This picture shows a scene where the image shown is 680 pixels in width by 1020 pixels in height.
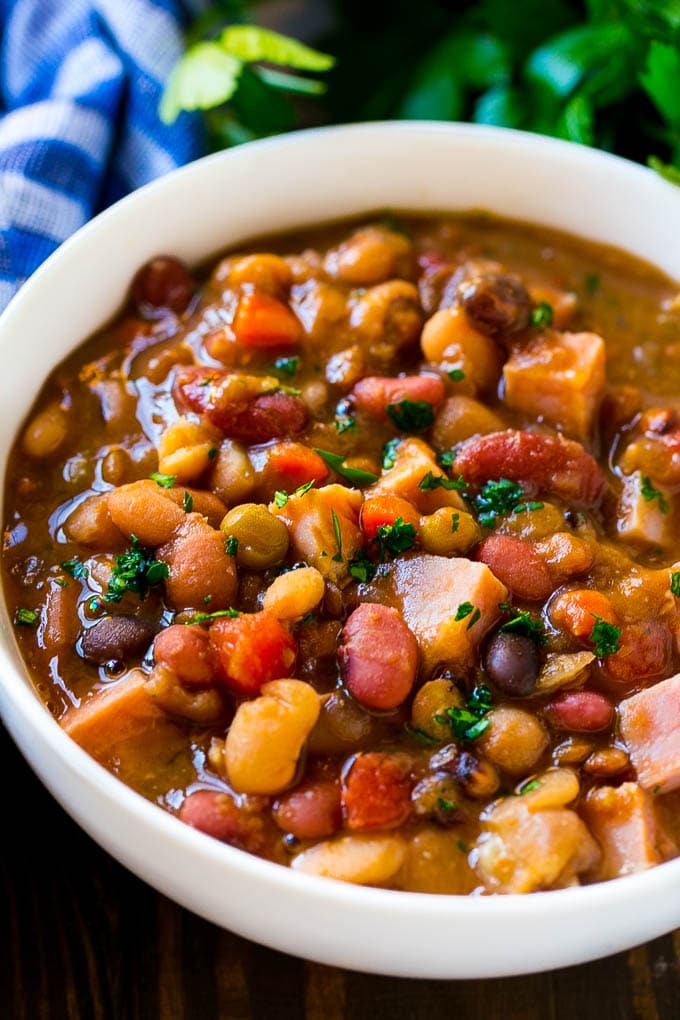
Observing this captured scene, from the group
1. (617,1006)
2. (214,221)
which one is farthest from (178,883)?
(214,221)

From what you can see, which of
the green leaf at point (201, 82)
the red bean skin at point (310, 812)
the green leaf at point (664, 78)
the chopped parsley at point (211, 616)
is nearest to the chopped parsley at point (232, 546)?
the chopped parsley at point (211, 616)

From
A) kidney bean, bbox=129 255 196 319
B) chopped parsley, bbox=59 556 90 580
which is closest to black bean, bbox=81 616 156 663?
chopped parsley, bbox=59 556 90 580

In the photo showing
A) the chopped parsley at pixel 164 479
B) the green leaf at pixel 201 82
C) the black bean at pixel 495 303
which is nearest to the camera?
the chopped parsley at pixel 164 479

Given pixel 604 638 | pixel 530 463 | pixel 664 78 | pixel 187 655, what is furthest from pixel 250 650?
pixel 664 78

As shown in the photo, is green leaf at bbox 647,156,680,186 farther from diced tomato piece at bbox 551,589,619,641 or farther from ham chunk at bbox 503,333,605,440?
diced tomato piece at bbox 551,589,619,641

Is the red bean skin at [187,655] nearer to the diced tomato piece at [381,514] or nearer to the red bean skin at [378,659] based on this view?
the red bean skin at [378,659]
